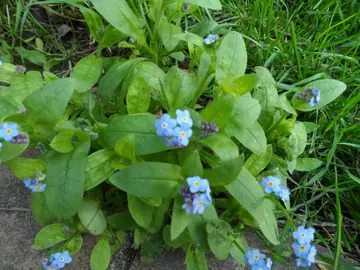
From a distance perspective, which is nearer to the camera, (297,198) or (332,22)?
(297,198)

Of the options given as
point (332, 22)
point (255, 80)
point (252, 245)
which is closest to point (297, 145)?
point (255, 80)

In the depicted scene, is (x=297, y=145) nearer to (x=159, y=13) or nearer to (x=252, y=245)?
(x=252, y=245)

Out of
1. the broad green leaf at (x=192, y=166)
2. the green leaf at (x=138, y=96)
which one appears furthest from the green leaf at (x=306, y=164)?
the green leaf at (x=138, y=96)

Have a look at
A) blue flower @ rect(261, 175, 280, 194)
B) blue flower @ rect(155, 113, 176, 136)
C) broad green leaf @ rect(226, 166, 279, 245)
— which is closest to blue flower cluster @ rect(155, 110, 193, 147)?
blue flower @ rect(155, 113, 176, 136)

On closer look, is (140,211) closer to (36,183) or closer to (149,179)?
(149,179)

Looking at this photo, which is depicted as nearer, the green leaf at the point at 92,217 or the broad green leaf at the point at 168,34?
the green leaf at the point at 92,217

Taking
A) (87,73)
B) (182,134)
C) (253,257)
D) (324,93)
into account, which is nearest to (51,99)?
(87,73)

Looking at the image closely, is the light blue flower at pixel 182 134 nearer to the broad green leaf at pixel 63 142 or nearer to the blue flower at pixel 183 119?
the blue flower at pixel 183 119
